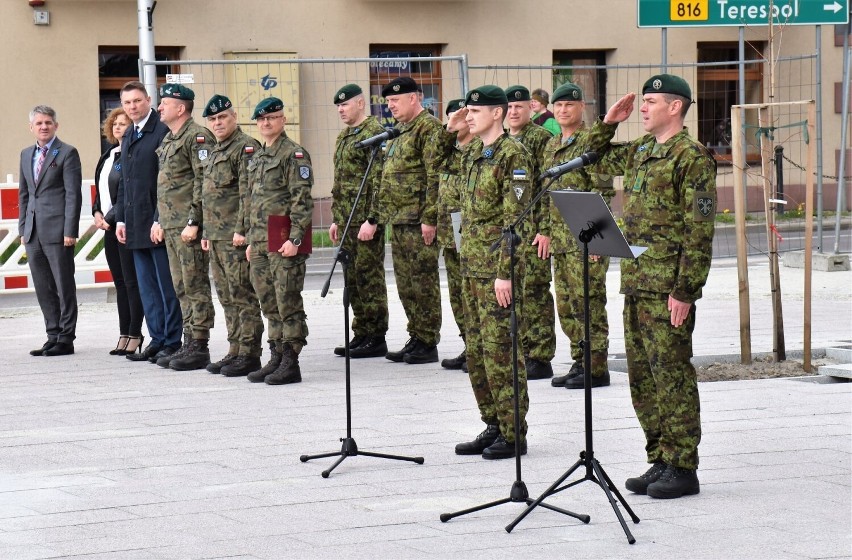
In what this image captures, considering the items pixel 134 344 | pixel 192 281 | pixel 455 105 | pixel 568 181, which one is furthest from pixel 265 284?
pixel 568 181

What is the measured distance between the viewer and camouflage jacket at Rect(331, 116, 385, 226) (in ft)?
35.5

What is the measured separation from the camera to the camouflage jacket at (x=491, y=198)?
281 inches

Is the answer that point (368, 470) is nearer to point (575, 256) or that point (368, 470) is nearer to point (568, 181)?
point (575, 256)

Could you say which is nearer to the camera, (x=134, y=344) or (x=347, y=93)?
(x=347, y=93)

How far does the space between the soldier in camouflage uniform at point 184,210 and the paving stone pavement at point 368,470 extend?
437 millimetres

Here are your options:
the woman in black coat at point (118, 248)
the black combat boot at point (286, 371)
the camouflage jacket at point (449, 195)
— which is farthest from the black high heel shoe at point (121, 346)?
the camouflage jacket at point (449, 195)

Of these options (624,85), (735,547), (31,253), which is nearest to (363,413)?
(735,547)

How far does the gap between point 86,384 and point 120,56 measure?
41.2ft

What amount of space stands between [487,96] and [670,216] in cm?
128

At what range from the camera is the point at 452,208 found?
984 cm

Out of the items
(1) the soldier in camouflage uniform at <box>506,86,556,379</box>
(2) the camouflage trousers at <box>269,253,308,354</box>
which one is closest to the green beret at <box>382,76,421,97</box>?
(1) the soldier in camouflage uniform at <box>506,86,556,379</box>

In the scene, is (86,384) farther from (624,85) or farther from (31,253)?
(624,85)

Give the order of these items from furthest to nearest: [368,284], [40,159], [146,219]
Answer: [40,159], [368,284], [146,219]

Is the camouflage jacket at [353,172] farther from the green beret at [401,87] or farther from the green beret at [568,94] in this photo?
the green beret at [568,94]
